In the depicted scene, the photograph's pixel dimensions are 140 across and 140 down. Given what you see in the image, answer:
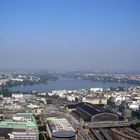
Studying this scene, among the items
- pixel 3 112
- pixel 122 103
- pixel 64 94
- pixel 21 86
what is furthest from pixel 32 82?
pixel 3 112

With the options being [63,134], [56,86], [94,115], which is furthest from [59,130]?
[56,86]

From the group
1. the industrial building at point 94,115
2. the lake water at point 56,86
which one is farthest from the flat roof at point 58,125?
the lake water at point 56,86

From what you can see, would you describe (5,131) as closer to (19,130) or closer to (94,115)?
(19,130)

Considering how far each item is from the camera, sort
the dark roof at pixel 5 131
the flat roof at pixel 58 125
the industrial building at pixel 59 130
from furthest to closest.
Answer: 1. the flat roof at pixel 58 125
2. the dark roof at pixel 5 131
3. the industrial building at pixel 59 130

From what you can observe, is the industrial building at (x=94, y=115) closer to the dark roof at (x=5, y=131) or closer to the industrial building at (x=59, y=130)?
the industrial building at (x=59, y=130)

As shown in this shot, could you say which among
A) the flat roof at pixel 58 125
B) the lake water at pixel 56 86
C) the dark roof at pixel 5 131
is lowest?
the lake water at pixel 56 86

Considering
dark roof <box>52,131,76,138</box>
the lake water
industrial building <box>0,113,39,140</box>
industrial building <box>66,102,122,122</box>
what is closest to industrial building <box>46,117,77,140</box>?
dark roof <box>52,131,76,138</box>

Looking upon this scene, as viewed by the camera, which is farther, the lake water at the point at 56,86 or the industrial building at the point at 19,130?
the lake water at the point at 56,86

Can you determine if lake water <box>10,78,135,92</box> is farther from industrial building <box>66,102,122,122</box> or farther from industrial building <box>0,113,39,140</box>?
industrial building <box>0,113,39,140</box>
